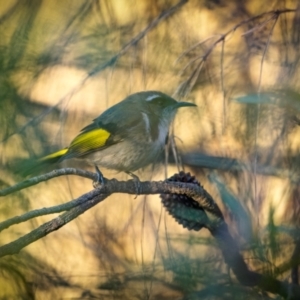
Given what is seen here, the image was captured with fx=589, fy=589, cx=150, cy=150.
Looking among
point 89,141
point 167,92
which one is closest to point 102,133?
point 89,141

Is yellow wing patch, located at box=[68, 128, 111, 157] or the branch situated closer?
the branch

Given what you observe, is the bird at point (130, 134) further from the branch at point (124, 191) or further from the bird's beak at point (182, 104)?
the branch at point (124, 191)

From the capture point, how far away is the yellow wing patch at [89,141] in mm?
855

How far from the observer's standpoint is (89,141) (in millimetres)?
881

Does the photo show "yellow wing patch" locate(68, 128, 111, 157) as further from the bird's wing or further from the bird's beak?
the bird's beak

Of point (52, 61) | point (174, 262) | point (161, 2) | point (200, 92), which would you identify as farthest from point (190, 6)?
point (174, 262)

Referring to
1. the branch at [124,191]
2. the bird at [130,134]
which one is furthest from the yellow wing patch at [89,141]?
the branch at [124,191]

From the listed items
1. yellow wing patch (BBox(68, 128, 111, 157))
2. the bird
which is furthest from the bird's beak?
yellow wing patch (BBox(68, 128, 111, 157))

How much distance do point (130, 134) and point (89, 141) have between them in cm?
7

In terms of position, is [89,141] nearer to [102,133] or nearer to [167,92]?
[102,133]

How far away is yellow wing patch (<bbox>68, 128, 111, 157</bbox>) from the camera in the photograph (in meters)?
0.85

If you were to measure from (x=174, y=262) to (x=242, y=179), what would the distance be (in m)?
0.48

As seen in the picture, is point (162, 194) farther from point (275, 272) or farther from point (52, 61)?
point (275, 272)

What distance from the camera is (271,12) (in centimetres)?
99
